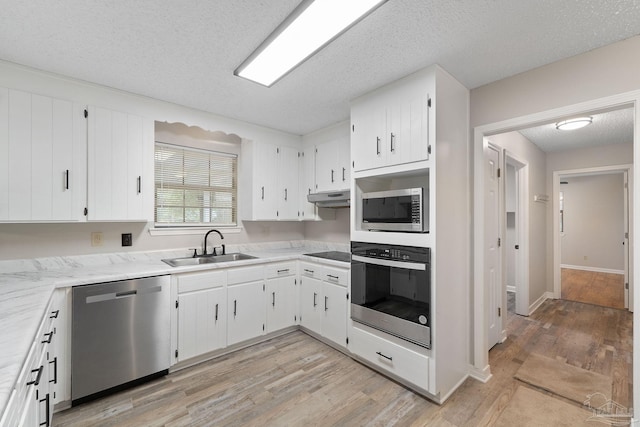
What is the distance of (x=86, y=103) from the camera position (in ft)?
7.68

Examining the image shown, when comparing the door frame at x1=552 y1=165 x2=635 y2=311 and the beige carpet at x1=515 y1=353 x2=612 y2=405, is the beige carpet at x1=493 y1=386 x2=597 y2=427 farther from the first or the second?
the door frame at x1=552 y1=165 x2=635 y2=311

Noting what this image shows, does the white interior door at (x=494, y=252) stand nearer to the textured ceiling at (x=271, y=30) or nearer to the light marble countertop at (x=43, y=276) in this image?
the textured ceiling at (x=271, y=30)

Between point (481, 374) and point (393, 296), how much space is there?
0.99m

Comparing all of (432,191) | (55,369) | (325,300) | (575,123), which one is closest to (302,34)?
(432,191)

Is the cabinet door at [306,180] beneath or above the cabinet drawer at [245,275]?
above

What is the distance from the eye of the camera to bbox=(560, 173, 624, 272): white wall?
6.28m

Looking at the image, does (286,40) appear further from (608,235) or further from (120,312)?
(608,235)

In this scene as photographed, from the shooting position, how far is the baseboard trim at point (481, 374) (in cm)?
237

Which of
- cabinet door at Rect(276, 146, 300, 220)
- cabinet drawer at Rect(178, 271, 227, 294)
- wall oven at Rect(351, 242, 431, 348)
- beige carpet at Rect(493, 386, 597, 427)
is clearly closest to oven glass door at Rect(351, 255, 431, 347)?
wall oven at Rect(351, 242, 431, 348)

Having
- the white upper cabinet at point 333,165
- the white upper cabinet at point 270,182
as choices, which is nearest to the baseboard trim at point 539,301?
the white upper cabinet at point 333,165

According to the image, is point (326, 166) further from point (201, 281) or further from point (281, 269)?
point (201, 281)

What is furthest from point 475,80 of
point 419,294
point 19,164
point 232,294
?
point 19,164

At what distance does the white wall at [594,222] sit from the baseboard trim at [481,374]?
245 inches

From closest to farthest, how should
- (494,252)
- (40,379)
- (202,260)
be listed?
(40,379), (494,252), (202,260)
